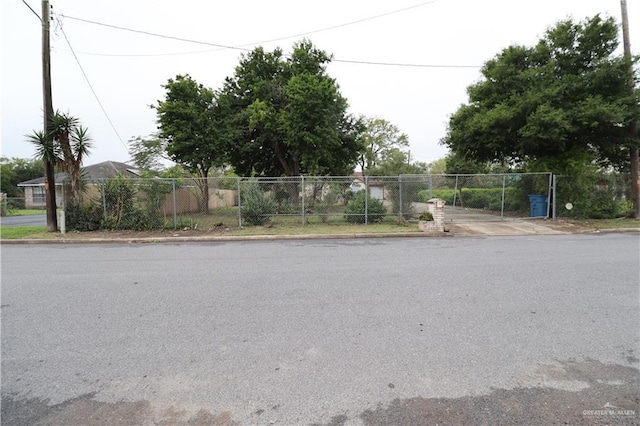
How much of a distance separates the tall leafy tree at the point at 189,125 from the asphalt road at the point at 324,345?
11872 mm

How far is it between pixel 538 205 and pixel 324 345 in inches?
602

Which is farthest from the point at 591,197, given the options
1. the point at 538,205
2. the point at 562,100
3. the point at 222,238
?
the point at 222,238

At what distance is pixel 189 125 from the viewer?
1708 centimetres

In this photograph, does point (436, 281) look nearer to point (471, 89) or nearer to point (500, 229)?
point (500, 229)

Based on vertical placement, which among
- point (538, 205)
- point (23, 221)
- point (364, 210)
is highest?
point (538, 205)

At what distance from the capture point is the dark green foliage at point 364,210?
13.5 metres

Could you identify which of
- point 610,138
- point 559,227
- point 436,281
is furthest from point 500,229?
point 436,281

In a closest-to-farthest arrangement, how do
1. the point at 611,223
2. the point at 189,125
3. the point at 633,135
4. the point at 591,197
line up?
the point at 611,223, the point at 633,135, the point at 591,197, the point at 189,125

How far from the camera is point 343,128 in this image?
68.4 feet

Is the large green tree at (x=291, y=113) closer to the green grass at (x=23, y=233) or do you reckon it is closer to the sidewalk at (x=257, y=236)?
the sidewalk at (x=257, y=236)

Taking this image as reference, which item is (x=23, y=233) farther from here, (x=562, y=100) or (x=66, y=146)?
(x=562, y=100)

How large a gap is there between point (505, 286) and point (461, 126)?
48.9ft

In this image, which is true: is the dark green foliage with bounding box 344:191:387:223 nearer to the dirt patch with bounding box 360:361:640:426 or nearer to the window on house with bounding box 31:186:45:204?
the dirt patch with bounding box 360:361:640:426

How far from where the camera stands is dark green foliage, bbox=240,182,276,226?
1312cm
